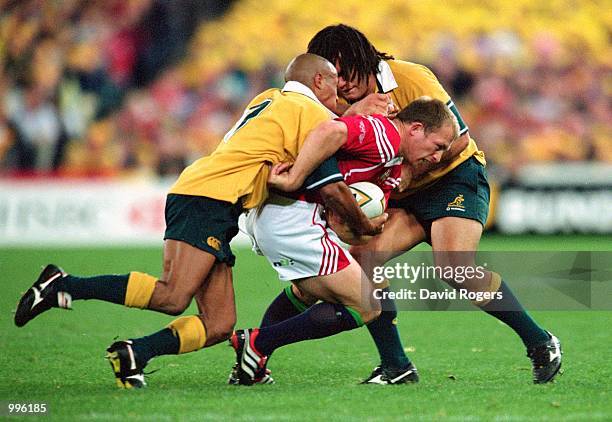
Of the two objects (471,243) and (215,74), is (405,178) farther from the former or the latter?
(215,74)

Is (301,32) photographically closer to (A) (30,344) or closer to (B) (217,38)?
(B) (217,38)

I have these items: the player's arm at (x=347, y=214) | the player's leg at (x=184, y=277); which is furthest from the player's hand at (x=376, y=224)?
the player's leg at (x=184, y=277)

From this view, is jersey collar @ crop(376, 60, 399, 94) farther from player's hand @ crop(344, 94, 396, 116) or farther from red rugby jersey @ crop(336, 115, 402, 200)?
red rugby jersey @ crop(336, 115, 402, 200)

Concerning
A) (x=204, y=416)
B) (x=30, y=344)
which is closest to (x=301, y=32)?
(x=30, y=344)

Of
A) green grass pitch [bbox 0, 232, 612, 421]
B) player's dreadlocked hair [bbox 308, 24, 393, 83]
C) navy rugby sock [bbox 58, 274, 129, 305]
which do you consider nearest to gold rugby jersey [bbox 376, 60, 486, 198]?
player's dreadlocked hair [bbox 308, 24, 393, 83]

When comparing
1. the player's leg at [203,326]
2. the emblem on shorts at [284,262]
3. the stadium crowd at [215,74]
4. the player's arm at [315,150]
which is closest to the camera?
the player's arm at [315,150]

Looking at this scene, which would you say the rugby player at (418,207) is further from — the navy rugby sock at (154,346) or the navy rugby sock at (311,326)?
the navy rugby sock at (154,346)

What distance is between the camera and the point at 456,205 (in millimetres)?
5934

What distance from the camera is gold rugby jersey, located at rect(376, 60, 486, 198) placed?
5918mm

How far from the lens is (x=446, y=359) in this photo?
6578mm

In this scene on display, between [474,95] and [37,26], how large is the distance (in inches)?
289

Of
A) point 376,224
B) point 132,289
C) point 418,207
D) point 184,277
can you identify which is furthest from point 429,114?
point 132,289

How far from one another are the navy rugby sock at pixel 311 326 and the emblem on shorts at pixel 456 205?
3.30ft

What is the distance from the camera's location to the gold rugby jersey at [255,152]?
17.2ft
